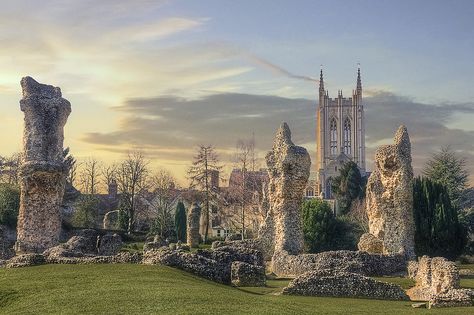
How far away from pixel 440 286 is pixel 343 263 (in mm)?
7351

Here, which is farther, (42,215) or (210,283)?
(42,215)

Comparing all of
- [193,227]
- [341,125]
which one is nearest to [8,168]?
[193,227]

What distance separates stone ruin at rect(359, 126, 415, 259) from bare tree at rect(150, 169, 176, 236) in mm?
25565

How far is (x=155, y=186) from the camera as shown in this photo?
2896 inches

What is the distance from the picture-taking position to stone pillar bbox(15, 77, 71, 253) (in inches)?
1115

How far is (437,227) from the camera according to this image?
152ft

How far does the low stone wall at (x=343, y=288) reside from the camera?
20031 millimetres

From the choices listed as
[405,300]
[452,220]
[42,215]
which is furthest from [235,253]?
[452,220]

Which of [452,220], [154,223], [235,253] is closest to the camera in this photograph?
[235,253]

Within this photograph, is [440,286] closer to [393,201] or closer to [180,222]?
[393,201]

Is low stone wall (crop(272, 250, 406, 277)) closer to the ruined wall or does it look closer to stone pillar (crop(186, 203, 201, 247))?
the ruined wall

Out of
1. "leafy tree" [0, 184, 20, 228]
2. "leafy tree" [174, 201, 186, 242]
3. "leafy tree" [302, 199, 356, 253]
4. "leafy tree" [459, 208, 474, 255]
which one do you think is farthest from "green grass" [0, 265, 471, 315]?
"leafy tree" [174, 201, 186, 242]

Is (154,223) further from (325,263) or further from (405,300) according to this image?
(405,300)

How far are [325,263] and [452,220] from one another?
2018 cm
